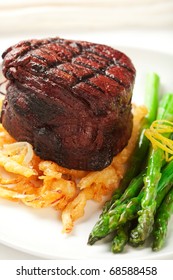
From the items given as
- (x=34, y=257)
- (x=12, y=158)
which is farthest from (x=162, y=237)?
(x=12, y=158)

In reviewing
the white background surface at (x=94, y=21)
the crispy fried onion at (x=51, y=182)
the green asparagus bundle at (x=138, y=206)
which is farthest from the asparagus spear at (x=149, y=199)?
the white background surface at (x=94, y=21)

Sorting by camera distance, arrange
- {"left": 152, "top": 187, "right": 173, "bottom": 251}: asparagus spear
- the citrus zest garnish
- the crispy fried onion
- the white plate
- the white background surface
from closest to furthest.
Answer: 1. the white plate
2. {"left": 152, "top": 187, "right": 173, "bottom": 251}: asparagus spear
3. the crispy fried onion
4. the citrus zest garnish
5. the white background surface

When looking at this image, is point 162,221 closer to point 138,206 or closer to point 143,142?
point 138,206

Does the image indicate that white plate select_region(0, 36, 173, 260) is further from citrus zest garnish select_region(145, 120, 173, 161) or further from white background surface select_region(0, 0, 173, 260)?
white background surface select_region(0, 0, 173, 260)

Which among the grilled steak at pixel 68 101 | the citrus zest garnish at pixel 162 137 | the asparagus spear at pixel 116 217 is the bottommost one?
the asparagus spear at pixel 116 217

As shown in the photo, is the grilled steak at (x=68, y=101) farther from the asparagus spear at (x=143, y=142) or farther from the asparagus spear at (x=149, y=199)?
the asparagus spear at (x=149, y=199)

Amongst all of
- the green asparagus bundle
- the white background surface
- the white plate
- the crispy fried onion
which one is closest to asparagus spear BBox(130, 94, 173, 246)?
the green asparagus bundle

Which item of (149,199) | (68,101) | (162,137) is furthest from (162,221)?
(68,101)
